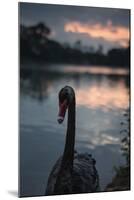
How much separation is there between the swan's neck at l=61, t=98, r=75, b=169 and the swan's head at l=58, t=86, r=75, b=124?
0.15ft

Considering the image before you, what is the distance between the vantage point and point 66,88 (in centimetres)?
625

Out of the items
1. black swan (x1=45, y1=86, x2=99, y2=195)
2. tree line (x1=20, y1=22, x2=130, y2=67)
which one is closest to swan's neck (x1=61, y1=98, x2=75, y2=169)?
black swan (x1=45, y1=86, x2=99, y2=195)

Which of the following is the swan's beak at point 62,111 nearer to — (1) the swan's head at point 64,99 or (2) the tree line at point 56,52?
(1) the swan's head at point 64,99

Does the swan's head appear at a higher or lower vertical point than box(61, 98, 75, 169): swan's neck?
higher

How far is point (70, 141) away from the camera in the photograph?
6270 mm

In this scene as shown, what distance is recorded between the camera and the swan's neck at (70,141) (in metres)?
6.25

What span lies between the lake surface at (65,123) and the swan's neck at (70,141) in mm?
47

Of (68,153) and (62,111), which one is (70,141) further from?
(62,111)

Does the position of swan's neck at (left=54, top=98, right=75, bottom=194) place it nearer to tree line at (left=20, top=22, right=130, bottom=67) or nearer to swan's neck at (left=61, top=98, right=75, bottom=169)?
swan's neck at (left=61, top=98, right=75, bottom=169)

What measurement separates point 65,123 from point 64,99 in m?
0.24

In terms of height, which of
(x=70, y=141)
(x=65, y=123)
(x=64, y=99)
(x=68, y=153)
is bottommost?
(x=68, y=153)

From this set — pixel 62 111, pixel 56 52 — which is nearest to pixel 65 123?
pixel 62 111

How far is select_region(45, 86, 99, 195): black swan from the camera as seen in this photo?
6215 millimetres

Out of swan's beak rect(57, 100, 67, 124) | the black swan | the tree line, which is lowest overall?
the black swan
